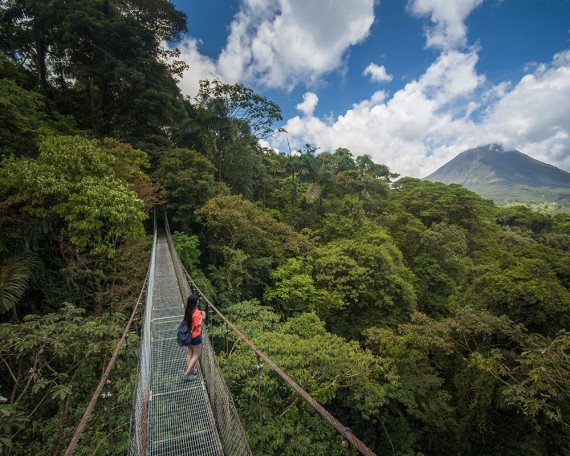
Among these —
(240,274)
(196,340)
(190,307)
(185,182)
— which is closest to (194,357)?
(196,340)

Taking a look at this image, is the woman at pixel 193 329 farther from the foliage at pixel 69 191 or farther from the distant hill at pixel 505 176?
the distant hill at pixel 505 176

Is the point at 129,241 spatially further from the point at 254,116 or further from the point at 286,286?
the point at 254,116

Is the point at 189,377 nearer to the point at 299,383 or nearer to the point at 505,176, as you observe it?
the point at 299,383

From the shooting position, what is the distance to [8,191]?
4.78m

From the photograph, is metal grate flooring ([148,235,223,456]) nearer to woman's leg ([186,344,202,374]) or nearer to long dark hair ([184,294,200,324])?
woman's leg ([186,344,202,374])

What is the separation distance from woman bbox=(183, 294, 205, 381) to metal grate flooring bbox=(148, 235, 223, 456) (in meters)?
0.16

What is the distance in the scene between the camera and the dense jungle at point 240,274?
3975 mm

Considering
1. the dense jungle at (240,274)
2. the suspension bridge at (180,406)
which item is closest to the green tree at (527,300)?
the dense jungle at (240,274)

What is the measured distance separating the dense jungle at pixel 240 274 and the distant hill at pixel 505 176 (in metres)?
97.8

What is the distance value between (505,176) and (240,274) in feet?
547

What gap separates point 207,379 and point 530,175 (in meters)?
171

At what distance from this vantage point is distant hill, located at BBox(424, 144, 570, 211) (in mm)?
99750

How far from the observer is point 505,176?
5217 inches

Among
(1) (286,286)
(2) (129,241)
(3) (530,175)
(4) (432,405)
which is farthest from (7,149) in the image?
(3) (530,175)
